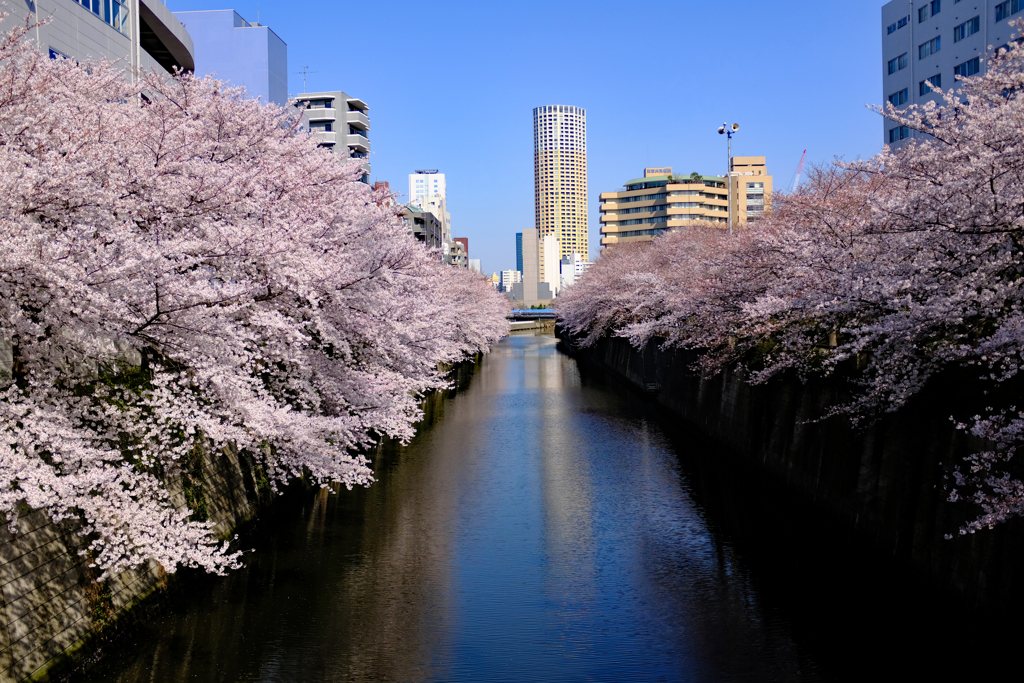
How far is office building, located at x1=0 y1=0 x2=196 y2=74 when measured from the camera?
23.9 m

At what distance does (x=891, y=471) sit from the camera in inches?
598

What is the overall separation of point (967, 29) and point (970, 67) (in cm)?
216

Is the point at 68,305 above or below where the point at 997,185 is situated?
below

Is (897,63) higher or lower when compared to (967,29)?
higher

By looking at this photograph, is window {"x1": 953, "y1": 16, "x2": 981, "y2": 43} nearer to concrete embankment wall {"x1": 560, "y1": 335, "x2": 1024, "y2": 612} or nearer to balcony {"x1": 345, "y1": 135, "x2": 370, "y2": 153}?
concrete embankment wall {"x1": 560, "y1": 335, "x2": 1024, "y2": 612}

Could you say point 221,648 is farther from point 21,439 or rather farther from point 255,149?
point 255,149

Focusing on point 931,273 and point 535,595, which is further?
point 535,595

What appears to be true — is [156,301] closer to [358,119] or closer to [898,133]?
[898,133]

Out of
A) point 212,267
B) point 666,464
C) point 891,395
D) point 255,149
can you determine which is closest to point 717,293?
point 666,464

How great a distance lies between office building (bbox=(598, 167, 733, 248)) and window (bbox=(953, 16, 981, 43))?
6565cm

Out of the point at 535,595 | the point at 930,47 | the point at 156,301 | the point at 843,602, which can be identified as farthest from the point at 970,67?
the point at 156,301

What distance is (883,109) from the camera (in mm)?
13906

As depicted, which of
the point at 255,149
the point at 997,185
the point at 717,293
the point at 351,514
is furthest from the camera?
the point at 717,293

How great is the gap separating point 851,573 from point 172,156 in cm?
1342
